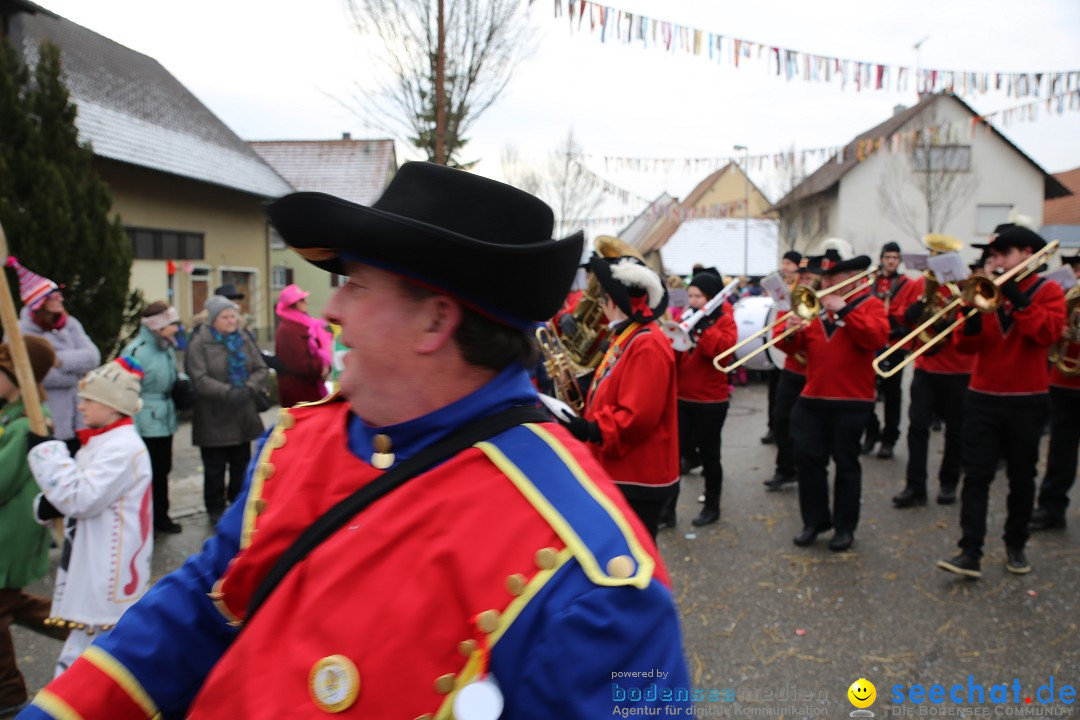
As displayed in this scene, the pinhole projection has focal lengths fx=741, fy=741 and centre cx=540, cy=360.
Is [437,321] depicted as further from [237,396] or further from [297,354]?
[297,354]

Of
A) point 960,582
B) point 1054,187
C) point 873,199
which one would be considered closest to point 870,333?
point 960,582

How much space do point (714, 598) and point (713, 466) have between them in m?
1.70

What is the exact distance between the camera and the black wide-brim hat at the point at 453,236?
1.37 meters

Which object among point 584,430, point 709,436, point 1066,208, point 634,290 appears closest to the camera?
point 584,430

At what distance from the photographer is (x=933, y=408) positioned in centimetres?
676

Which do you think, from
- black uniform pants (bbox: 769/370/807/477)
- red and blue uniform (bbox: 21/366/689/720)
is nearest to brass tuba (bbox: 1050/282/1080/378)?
black uniform pants (bbox: 769/370/807/477)

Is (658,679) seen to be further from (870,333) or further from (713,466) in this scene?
(713,466)

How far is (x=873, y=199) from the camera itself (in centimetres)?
3203

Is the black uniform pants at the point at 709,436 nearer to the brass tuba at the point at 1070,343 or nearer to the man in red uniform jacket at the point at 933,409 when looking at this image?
the man in red uniform jacket at the point at 933,409

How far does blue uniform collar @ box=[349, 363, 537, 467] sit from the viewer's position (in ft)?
4.80

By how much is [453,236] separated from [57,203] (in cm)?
952

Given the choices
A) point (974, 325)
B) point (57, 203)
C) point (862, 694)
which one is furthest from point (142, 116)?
point (862, 694)

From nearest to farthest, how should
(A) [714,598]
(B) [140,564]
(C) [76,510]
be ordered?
1. (C) [76,510]
2. (B) [140,564]
3. (A) [714,598]

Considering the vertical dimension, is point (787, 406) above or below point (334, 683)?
below
